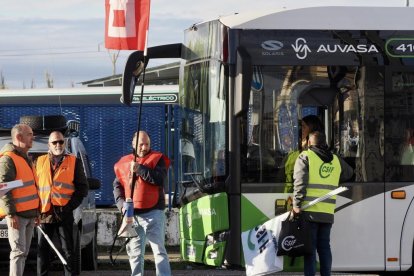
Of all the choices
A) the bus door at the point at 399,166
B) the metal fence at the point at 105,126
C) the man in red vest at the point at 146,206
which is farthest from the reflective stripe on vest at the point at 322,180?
the metal fence at the point at 105,126

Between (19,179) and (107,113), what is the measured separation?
8557 millimetres

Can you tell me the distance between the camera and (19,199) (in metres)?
10.7

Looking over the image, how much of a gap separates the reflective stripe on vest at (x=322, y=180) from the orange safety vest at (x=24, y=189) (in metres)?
2.90

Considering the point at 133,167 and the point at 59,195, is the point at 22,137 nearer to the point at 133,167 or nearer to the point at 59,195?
the point at 59,195

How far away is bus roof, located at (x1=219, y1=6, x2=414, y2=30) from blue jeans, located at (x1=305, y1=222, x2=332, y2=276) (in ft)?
7.02

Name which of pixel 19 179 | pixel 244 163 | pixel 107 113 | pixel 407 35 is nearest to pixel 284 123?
pixel 244 163

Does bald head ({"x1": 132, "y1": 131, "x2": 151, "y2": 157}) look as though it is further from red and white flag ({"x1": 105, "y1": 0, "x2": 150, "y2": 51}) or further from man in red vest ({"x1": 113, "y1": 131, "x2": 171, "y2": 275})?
red and white flag ({"x1": 105, "y1": 0, "x2": 150, "y2": 51})

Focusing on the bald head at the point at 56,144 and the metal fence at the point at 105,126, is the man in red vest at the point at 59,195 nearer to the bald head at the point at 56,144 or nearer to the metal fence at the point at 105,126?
the bald head at the point at 56,144

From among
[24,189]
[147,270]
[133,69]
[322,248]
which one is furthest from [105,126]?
[322,248]

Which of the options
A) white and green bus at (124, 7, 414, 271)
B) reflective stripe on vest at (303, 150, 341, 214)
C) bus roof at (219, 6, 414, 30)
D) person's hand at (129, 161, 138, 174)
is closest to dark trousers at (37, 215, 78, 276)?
person's hand at (129, 161, 138, 174)

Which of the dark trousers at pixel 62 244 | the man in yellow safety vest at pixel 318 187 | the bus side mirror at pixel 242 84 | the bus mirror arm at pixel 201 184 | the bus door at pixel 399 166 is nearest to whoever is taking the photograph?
the bus side mirror at pixel 242 84

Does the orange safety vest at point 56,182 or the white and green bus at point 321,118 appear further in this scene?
the orange safety vest at point 56,182

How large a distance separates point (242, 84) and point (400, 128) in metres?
1.89

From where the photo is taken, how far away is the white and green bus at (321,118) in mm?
10703
